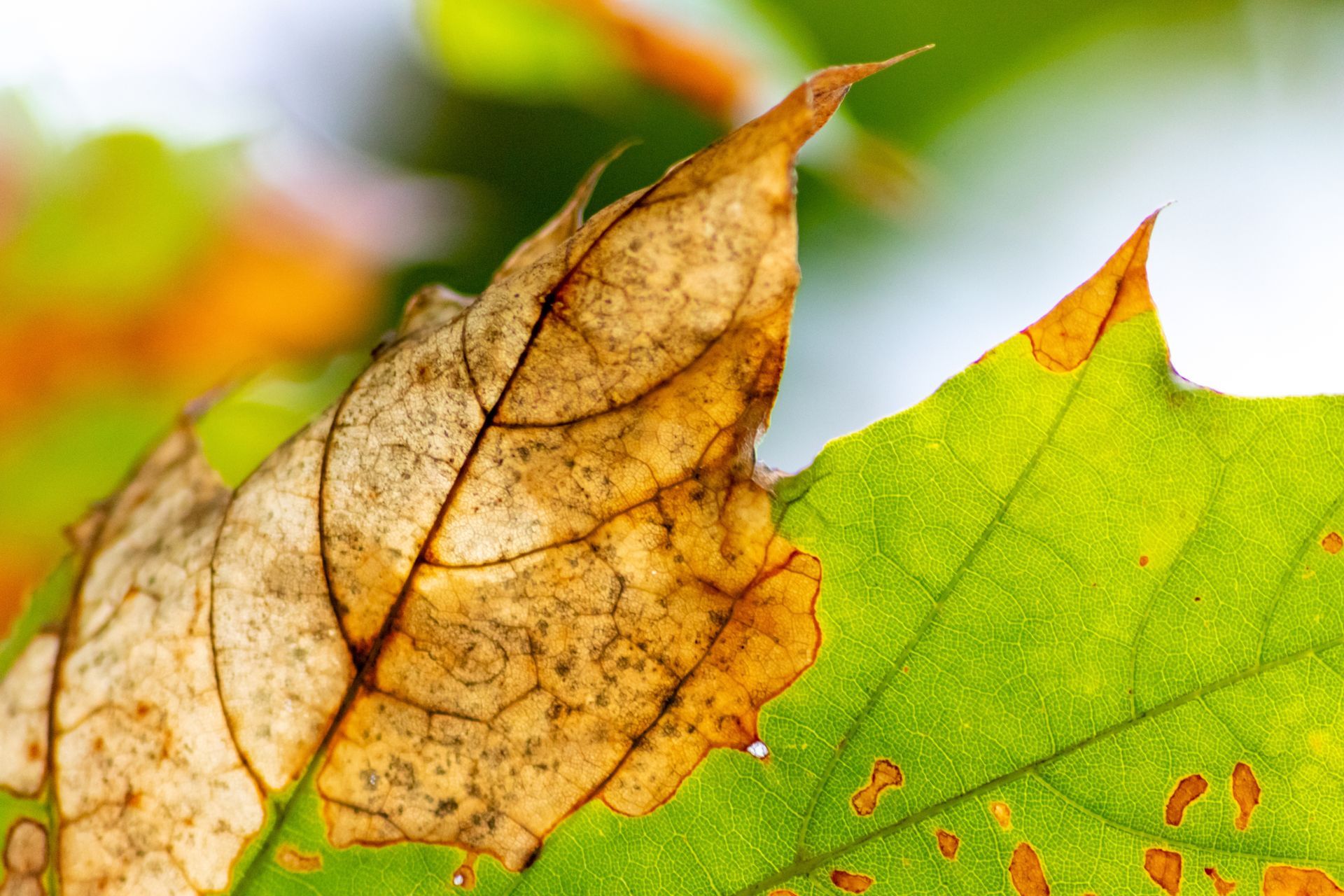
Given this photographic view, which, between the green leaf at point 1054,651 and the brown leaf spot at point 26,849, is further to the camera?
the brown leaf spot at point 26,849

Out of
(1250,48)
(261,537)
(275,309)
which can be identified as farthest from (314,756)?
(1250,48)

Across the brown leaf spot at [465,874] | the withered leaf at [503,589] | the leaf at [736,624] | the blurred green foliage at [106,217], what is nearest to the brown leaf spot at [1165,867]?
the leaf at [736,624]

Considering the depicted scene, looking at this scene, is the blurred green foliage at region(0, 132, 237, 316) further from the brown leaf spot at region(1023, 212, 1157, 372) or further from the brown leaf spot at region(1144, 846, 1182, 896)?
the brown leaf spot at region(1144, 846, 1182, 896)

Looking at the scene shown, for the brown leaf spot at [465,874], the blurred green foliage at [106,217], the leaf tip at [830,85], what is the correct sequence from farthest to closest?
the blurred green foliage at [106,217]
the brown leaf spot at [465,874]
the leaf tip at [830,85]

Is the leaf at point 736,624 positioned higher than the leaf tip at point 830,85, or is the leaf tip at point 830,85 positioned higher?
the leaf tip at point 830,85

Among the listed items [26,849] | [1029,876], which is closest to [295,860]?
[26,849]

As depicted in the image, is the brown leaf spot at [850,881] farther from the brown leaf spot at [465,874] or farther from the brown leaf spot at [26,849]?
the brown leaf spot at [26,849]

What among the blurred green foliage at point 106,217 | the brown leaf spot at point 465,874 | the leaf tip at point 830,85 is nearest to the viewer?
the leaf tip at point 830,85
